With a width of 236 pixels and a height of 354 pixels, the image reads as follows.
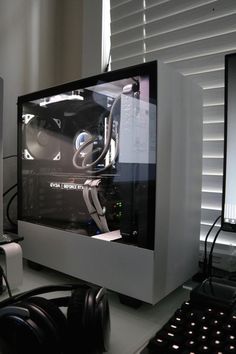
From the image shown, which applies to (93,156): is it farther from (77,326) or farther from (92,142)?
(77,326)

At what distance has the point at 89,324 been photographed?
0.40 m

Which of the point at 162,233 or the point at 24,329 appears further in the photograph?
the point at 162,233

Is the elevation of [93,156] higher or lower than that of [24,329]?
higher

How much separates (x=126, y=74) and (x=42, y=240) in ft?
1.54

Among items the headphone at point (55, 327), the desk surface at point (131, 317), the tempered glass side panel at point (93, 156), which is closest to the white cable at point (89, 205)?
the tempered glass side panel at point (93, 156)

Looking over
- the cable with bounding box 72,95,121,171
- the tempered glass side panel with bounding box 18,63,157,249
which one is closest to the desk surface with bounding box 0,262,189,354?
the tempered glass side panel with bounding box 18,63,157,249

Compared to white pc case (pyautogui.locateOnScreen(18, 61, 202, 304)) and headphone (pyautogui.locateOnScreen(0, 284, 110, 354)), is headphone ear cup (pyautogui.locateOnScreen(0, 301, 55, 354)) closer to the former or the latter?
headphone (pyautogui.locateOnScreen(0, 284, 110, 354))

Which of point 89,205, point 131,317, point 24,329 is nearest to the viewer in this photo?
point 24,329

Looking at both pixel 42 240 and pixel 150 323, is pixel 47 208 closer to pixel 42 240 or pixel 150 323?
pixel 42 240

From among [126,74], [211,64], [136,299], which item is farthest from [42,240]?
[211,64]

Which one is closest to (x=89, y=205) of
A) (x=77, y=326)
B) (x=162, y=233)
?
(x=162, y=233)

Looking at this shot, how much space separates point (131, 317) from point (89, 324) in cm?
19

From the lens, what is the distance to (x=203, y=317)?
0.43 metres

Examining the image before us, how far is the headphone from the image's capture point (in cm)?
38
